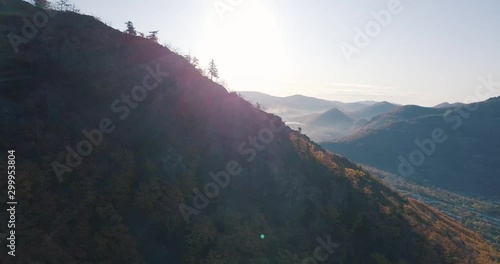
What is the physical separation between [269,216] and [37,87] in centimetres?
3917

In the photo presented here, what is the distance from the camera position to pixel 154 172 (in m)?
43.5

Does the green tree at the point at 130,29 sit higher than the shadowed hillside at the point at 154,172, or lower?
higher

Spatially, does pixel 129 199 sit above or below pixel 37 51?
below

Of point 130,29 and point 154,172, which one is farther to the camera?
point 130,29

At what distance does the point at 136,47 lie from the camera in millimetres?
58438

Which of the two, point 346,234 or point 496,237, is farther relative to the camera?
point 496,237

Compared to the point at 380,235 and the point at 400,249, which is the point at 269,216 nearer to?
the point at 380,235

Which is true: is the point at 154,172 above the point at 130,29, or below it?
below

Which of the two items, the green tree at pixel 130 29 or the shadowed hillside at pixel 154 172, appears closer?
the shadowed hillside at pixel 154 172

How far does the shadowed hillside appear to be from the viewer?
35.9 meters

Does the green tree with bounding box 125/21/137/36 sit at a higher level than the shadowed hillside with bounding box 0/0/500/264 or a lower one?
higher

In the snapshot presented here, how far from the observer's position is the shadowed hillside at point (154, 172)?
35.9m

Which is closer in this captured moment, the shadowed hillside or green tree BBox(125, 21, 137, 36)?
the shadowed hillside

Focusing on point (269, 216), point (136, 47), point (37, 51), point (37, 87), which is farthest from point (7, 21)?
point (269, 216)
